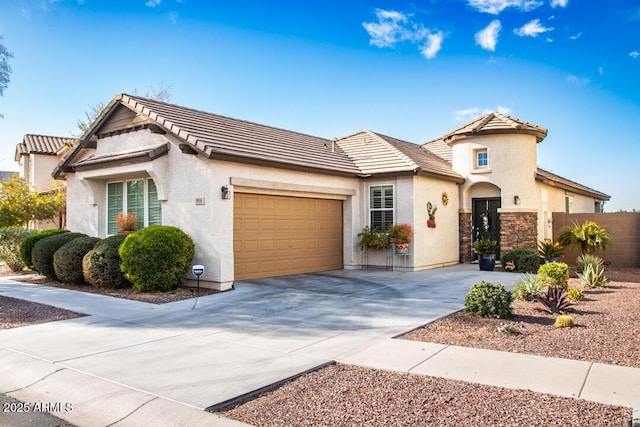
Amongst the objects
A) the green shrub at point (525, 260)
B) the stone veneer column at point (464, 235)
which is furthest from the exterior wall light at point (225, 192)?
the stone veneer column at point (464, 235)

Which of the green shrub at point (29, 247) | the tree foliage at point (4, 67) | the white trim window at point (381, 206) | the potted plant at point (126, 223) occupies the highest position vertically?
the tree foliage at point (4, 67)

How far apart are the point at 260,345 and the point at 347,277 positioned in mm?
7816

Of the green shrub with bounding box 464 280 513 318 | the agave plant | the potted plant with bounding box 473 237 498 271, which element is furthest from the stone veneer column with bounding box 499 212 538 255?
the green shrub with bounding box 464 280 513 318

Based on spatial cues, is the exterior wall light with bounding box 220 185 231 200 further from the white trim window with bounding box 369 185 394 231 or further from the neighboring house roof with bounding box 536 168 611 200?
the neighboring house roof with bounding box 536 168 611 200

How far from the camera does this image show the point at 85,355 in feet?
21.3

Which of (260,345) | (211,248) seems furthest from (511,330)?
(211,248)

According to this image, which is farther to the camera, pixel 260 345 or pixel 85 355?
pixel 260 345

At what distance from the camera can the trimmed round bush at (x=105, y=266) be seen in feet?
39.8

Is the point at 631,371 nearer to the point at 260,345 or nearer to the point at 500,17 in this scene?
the point at 260,345

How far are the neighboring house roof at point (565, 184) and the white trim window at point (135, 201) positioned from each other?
1368 cm

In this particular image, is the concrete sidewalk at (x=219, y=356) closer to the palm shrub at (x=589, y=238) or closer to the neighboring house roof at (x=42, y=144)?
the palm shrub at (x=589, y=238)

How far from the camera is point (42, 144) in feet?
103

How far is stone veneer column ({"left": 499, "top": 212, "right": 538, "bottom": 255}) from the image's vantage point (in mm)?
17672

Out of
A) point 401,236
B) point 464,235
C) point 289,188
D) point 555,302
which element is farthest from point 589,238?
point 289,188
